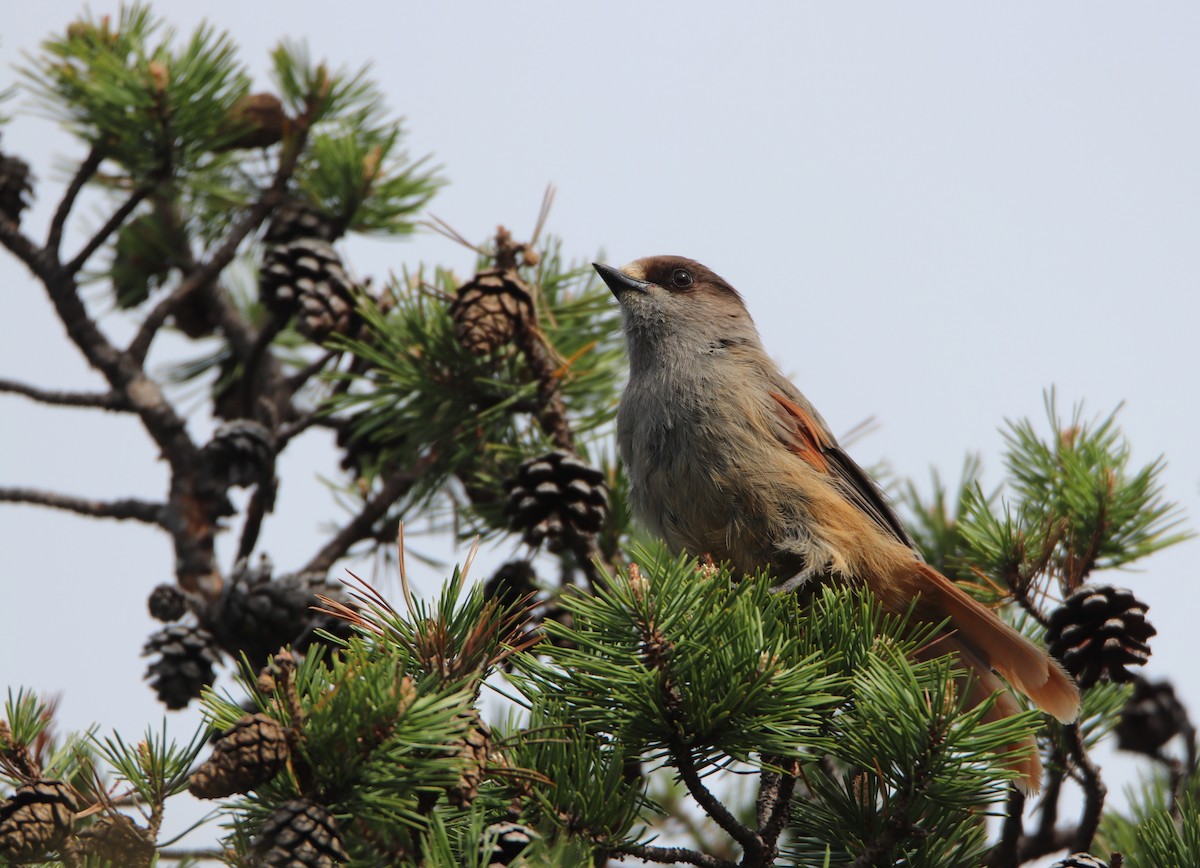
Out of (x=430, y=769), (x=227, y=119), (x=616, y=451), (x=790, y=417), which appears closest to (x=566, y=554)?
(x=616, y=451)

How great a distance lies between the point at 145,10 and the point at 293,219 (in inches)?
39.1

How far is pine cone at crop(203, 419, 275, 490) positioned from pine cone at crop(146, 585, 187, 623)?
44 cm

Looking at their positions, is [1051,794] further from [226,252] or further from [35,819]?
[226,252]

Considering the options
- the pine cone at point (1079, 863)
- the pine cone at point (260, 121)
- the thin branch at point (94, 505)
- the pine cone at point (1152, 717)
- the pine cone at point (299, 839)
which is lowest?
the pine cone at point (299, 839)

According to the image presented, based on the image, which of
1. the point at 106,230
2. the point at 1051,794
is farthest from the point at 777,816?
the point at 106,230

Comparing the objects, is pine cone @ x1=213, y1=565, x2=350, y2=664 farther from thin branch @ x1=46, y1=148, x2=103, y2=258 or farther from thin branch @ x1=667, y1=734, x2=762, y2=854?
thin branch @ x1=667, y1=734, x2=762, y2=854

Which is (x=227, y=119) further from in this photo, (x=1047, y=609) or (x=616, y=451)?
(x=1047, y=609)

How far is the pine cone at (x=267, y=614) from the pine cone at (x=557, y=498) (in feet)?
2.40

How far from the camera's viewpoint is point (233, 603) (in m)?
3.95

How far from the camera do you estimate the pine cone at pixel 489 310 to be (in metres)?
3.99

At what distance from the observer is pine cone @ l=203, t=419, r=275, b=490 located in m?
4.21

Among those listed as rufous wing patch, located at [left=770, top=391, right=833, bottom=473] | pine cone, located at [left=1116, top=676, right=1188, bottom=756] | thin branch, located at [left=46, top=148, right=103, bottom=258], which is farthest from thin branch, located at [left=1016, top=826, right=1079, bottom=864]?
thin branch, located at [left=46, top=148, right=103, bottom=258]

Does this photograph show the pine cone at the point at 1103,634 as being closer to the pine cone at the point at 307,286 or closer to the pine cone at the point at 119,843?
the pine cone at the point at 119,843

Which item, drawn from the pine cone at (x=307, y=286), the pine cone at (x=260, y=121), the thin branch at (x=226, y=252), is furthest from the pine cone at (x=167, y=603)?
the pine cone at (x=260, y=121)
